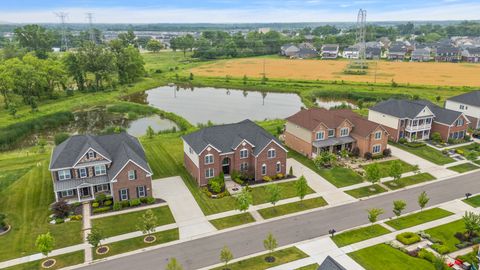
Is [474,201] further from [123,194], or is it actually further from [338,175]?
[123,194]

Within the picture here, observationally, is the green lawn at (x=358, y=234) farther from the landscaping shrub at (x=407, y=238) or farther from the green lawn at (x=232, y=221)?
the green lawn at (x=232, y=221)

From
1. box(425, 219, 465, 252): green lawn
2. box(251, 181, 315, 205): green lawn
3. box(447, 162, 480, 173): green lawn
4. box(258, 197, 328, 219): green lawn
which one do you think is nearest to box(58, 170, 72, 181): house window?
box(251, 181, 315, 205): green lawn

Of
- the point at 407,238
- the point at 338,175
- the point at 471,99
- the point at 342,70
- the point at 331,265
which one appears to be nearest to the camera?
the point at 331,265

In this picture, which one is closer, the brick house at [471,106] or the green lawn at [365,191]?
the green lawn at [365,191]

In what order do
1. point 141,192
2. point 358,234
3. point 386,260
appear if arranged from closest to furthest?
point 386,260 → point 358,234 → point 141,192

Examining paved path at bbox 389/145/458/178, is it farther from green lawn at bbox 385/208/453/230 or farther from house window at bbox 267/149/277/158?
house window at bbox 267/149/277/158

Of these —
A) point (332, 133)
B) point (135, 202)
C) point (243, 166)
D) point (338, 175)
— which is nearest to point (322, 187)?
point (338, 175)

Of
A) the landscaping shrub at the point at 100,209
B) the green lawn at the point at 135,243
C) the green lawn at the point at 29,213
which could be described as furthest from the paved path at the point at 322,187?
the green lawn at the point at 29,213
